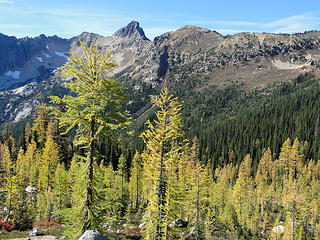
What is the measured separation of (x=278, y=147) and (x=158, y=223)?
132 m

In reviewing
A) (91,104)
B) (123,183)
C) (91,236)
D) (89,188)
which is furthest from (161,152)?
(123,183)

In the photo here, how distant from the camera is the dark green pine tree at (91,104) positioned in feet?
40.0

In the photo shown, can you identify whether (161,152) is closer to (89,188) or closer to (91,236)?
(89,188)

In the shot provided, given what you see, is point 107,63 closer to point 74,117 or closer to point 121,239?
point 74,117

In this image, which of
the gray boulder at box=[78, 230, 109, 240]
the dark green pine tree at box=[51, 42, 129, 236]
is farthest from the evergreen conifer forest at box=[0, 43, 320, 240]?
the gray boulder at box=[78, 230, 109, 240]

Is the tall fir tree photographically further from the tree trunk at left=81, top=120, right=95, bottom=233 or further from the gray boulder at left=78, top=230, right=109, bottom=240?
the gray boulder at left=78, top=230, right=109, bottom=240

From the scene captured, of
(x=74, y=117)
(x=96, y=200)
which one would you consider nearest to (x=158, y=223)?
(x=96, y=200)

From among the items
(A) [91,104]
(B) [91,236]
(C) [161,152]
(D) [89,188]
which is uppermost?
(A) [91,104]

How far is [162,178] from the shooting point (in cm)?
1638

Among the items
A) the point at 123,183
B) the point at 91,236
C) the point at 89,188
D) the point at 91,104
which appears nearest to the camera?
the point at 91,236

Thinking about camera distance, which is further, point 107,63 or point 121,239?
point 121,239

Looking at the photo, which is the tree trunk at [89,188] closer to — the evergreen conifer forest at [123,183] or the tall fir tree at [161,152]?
the evergreen conifer forest at [123,183]

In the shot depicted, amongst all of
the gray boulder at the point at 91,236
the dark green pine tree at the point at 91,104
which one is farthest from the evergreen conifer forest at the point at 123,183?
the gray boulder at the point at 91,236

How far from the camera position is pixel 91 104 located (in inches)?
487
